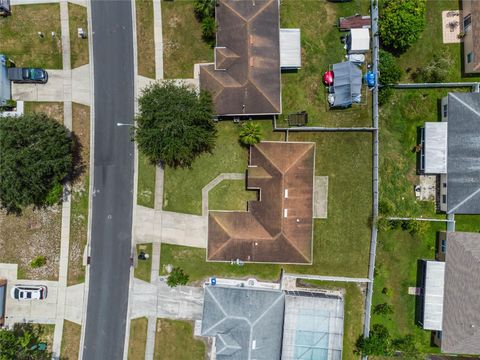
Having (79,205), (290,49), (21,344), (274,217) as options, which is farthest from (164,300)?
(290,49)

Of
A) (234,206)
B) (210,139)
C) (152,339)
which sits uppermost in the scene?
(210,139)

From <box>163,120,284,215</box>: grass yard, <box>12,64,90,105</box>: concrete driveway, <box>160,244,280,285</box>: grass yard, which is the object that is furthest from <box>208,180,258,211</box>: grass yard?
<box>12,64,90,105</box>: concrete driveway

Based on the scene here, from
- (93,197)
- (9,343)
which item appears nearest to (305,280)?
(93,197)

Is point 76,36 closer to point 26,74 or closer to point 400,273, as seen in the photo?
point 26,74

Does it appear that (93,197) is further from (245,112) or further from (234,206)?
(245,112)

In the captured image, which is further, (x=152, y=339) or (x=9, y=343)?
(x=152, y=339)
